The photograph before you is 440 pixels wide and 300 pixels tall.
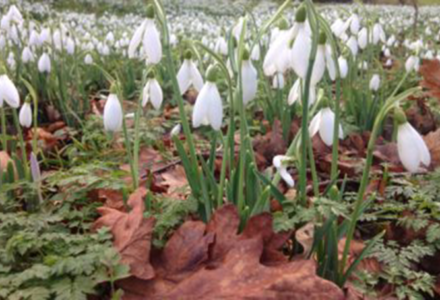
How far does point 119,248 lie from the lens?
4.27 feet

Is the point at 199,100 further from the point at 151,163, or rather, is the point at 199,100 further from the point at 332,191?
the point at 151,163

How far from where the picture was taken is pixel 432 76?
2301 mm

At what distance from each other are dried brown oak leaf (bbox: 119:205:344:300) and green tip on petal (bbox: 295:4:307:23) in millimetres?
450

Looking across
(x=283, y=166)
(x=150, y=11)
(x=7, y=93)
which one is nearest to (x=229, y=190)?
(x=283, y=166)

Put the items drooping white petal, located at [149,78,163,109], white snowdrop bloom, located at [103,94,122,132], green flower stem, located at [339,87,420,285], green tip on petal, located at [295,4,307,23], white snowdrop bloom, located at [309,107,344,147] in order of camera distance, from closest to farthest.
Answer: green flower stem, located at [339,87,420,285] < green tip on petal, located at [295,4,307,23] < white snowdrop bloom, located at [309,107,344,147] < white snowdrop bloom, located at [103,94,122,132] < drooping white petal, located at [149,78,163,109]

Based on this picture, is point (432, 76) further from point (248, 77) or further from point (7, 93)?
point (7, 93)

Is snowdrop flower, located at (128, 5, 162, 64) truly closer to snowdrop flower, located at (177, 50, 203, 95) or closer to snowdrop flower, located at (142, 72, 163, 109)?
snowdrop flower, located at (177, 50, 203, 95)

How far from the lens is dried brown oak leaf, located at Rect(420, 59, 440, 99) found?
7.50ft

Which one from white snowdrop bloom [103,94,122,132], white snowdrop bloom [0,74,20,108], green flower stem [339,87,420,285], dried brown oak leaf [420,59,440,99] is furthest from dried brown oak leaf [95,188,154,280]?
dried brown oak leaf [420,59,440,99]

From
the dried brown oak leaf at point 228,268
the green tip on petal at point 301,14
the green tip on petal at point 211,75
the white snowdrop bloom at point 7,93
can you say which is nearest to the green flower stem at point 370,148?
the dried brown oak leaf at point 228,268

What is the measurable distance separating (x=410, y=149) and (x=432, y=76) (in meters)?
1.31

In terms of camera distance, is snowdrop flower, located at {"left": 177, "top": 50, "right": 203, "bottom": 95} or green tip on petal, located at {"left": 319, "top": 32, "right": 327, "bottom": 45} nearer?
green tip on petal, located at {"left": 319, "top": 32, "right": 327, "bottom": 45}

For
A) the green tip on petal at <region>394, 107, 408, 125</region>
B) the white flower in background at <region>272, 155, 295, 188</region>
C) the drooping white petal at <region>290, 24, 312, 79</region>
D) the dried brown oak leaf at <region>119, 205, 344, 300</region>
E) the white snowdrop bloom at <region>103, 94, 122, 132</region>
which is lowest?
the dried brown oak leaf at <region>119, 205, 344, 300</region>

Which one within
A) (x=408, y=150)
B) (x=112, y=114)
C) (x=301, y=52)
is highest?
(x=301, y=52)
